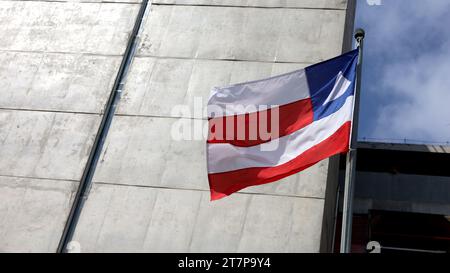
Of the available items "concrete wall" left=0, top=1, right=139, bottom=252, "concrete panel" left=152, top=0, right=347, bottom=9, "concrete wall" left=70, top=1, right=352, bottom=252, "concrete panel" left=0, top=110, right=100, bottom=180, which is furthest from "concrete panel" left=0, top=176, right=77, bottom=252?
"concrete panel" left=152, top=0, right=347, bottom=9

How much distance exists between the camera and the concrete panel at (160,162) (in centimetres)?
1175

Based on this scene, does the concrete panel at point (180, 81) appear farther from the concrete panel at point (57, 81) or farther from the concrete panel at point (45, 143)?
the concrete panel at point (45, 143)

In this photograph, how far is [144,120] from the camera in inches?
512

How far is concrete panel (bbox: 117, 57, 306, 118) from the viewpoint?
43.1 ft

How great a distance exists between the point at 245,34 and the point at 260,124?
5915mm

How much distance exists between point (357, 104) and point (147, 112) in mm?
6016

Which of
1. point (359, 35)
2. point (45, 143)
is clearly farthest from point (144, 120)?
point (359, 35)

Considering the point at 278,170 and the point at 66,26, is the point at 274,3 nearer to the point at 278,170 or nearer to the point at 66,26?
the point at 66,26

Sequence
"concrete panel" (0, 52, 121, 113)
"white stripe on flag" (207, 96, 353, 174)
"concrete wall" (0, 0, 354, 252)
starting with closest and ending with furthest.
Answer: "white stripe on flag" (207, 96, 353, 174) → "concrete wall" (0, 0, 354, 252) → "concrete panel" (0, 52, 121, 113)

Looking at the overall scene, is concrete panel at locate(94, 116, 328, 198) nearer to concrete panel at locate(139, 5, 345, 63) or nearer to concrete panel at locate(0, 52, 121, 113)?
concrete panel at locate(0, 52, 121, 113)

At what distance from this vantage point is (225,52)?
13805mm

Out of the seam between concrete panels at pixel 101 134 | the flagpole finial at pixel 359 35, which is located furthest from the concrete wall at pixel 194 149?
the flagpole finial at pixel 359 35

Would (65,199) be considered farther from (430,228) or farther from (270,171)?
(430,228)

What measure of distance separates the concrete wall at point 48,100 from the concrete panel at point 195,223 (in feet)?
3.20
